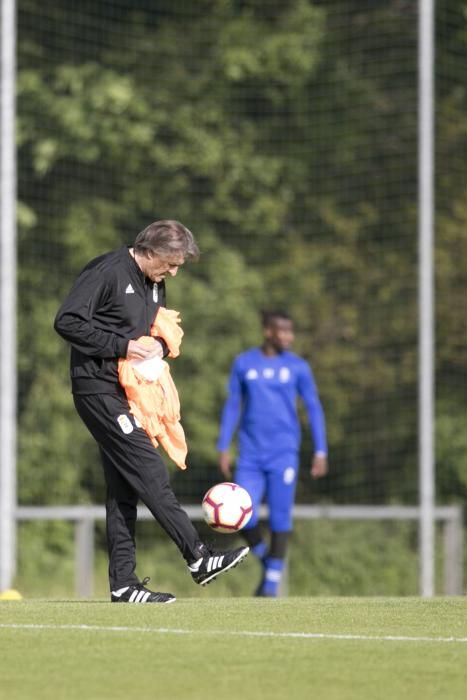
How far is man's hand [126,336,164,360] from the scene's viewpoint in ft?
28.7

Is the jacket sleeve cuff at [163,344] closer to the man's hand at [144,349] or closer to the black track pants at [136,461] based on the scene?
the man's hand at [144,349]

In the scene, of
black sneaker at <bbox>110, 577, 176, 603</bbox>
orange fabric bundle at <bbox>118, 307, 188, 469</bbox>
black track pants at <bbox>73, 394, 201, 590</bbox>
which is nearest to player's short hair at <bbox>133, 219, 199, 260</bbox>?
orange fabric bundle at <bbox>118, 307, 188, 469</bbox>

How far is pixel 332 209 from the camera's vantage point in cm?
2266

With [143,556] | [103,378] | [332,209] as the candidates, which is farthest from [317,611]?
[332,209]

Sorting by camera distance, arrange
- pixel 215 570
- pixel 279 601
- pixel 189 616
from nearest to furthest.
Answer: pixel 189 616 < pixel 215 570 < pixel 279 601

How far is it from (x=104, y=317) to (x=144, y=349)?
0.77 ft

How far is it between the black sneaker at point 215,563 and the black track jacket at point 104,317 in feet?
2.86

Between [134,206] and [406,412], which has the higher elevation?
[134,206]

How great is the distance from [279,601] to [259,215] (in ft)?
44.4

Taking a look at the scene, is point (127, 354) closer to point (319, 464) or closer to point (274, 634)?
point (274, 634)

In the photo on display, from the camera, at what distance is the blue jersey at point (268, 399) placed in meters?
13.8

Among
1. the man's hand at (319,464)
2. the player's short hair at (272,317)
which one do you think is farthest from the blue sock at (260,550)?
the player's short hair at (272,317)

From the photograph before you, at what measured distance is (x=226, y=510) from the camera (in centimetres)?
939

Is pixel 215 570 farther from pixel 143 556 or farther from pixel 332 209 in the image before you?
pixel 332 209
